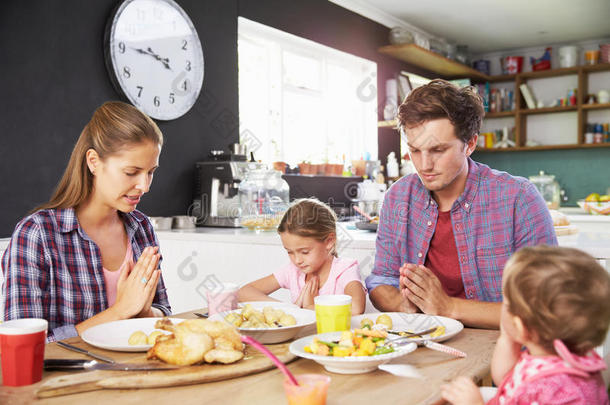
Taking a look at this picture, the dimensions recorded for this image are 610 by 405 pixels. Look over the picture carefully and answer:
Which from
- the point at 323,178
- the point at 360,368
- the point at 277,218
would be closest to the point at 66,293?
the point at 360,368

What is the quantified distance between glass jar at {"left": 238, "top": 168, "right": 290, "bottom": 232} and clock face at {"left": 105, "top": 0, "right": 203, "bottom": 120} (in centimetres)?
63

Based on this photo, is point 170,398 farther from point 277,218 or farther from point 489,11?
point 489,11

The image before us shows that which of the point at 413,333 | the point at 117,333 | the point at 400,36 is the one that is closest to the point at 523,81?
the point at 400,36

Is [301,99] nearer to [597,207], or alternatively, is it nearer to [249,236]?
[249,236]

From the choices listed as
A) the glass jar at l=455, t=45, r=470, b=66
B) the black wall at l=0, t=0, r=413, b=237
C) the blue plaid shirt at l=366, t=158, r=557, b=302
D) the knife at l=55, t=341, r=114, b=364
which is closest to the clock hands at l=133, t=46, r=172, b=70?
the black wall at l=0, t=0, r=413, b=237

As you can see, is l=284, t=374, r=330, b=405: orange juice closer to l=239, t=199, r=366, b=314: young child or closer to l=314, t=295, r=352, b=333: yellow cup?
l=314, t=295, r=352, b=333: yellow cup

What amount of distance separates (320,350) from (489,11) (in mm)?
5451

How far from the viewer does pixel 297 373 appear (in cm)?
108

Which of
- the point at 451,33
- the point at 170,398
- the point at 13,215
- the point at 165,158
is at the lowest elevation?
the point at 170,398

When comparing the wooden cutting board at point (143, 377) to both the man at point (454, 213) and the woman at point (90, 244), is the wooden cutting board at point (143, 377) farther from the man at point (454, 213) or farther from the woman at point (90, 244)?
the man at point (454, 213)

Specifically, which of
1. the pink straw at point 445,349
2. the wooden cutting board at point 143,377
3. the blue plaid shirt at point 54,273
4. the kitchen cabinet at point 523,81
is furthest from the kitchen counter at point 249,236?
the kitchen cabinet at point 523,81

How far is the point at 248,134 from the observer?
431 cm

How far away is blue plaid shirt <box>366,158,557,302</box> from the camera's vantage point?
1.68 m

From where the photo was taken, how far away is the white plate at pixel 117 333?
1.17 m
